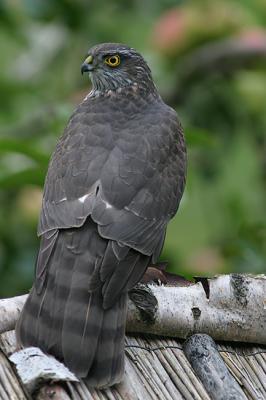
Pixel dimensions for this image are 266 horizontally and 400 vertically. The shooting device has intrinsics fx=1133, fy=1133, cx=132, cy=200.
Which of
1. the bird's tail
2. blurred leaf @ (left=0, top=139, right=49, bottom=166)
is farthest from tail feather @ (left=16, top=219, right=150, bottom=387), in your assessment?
blurred leaf @ (left=0, top=139, right=49, bottom=166)

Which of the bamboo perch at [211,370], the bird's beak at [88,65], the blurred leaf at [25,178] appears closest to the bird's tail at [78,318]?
the bamboo perch at [211,370]

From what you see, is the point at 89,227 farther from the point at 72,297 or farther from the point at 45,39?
the point at 45,39

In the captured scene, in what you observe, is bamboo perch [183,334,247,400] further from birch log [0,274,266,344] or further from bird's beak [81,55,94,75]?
bird's beak [81,55,94,75]

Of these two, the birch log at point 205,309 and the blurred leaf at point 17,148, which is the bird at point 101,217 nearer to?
the birch log at point 205,309

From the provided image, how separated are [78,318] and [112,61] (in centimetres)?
185

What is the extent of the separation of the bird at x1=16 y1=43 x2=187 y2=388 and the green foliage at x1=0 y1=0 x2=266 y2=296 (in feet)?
4.67

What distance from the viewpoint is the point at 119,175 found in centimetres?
428

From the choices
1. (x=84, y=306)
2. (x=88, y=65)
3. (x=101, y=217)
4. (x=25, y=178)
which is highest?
(x=88, y=65)

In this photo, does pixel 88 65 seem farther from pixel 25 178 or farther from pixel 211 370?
pixel 211 370

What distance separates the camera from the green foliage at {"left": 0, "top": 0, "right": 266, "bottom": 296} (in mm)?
6398

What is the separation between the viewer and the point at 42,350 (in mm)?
3615

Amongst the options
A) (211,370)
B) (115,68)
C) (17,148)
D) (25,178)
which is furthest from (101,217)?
(115,68)

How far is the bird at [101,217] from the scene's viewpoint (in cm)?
364

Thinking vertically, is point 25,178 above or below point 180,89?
below
